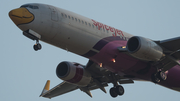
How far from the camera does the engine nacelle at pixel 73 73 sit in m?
32.2

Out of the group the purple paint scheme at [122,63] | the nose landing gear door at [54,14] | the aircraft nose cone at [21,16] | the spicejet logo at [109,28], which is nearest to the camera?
the aircraft nose cone at [21,16]

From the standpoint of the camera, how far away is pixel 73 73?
3238cm

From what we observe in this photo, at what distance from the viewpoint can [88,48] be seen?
27859 mm

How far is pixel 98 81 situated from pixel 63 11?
9.58 metres

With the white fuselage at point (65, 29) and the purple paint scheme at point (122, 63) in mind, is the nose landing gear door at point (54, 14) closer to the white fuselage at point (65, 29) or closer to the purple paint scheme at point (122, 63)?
the white fuselage at point (65, 29)

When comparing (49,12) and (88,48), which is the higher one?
(49,12)

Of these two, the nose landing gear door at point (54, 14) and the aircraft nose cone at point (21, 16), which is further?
the nose landing gear door at point (54, 14)

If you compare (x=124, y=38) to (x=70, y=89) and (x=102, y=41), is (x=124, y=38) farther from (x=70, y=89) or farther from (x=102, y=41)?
(x=70, y=89)

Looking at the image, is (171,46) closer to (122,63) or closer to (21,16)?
(122,63)

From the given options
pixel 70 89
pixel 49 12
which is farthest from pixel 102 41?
pixel 70 89

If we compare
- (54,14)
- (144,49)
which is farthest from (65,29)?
(144,49)

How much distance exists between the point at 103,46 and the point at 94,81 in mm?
6521

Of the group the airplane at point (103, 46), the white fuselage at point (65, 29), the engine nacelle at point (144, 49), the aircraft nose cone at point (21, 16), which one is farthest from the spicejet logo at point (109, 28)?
the aircraft nose cone at point (21, 16)

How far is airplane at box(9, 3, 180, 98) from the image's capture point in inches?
1020
